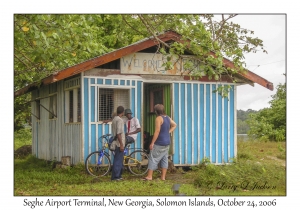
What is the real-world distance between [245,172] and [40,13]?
6007 mm

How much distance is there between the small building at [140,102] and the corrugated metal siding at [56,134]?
0.03 meters

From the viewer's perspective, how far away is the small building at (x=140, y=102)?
1341 centimetres

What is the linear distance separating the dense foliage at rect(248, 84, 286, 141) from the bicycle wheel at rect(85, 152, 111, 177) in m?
10.2

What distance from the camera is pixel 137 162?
528 inches

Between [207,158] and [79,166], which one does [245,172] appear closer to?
[207,158]

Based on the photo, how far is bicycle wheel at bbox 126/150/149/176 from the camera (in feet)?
43.5

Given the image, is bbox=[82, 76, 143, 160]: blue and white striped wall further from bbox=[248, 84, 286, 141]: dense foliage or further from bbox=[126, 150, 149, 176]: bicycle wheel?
bbox=[248, 84, 286, 141]: dense foliage

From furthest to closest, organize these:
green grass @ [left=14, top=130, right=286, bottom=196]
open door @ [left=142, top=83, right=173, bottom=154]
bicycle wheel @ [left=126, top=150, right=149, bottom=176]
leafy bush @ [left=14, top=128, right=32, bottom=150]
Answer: leafy bush @ [left=14, top=128, right=32, bottom=150] < open door @ [left=142, top=83, right=173, bottom=154] < bicycle wheel @ [left=126, top=150, right=149, bottom=176] < green grass @ [left=14, top=130, right=286, bottom=196]

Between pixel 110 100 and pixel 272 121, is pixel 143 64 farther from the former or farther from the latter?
pixel 272 121

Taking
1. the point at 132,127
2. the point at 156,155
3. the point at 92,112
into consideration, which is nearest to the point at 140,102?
the point at 132,127

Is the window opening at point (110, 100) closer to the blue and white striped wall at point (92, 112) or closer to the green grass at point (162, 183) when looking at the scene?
the blue and white striped wall at point (92, 112)

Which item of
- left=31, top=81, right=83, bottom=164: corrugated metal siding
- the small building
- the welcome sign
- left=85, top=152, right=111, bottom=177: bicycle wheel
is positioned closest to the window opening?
the small building

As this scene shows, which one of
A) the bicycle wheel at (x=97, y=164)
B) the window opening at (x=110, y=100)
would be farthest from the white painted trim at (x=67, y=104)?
the bicycle wheel at (x=97, y=164)
